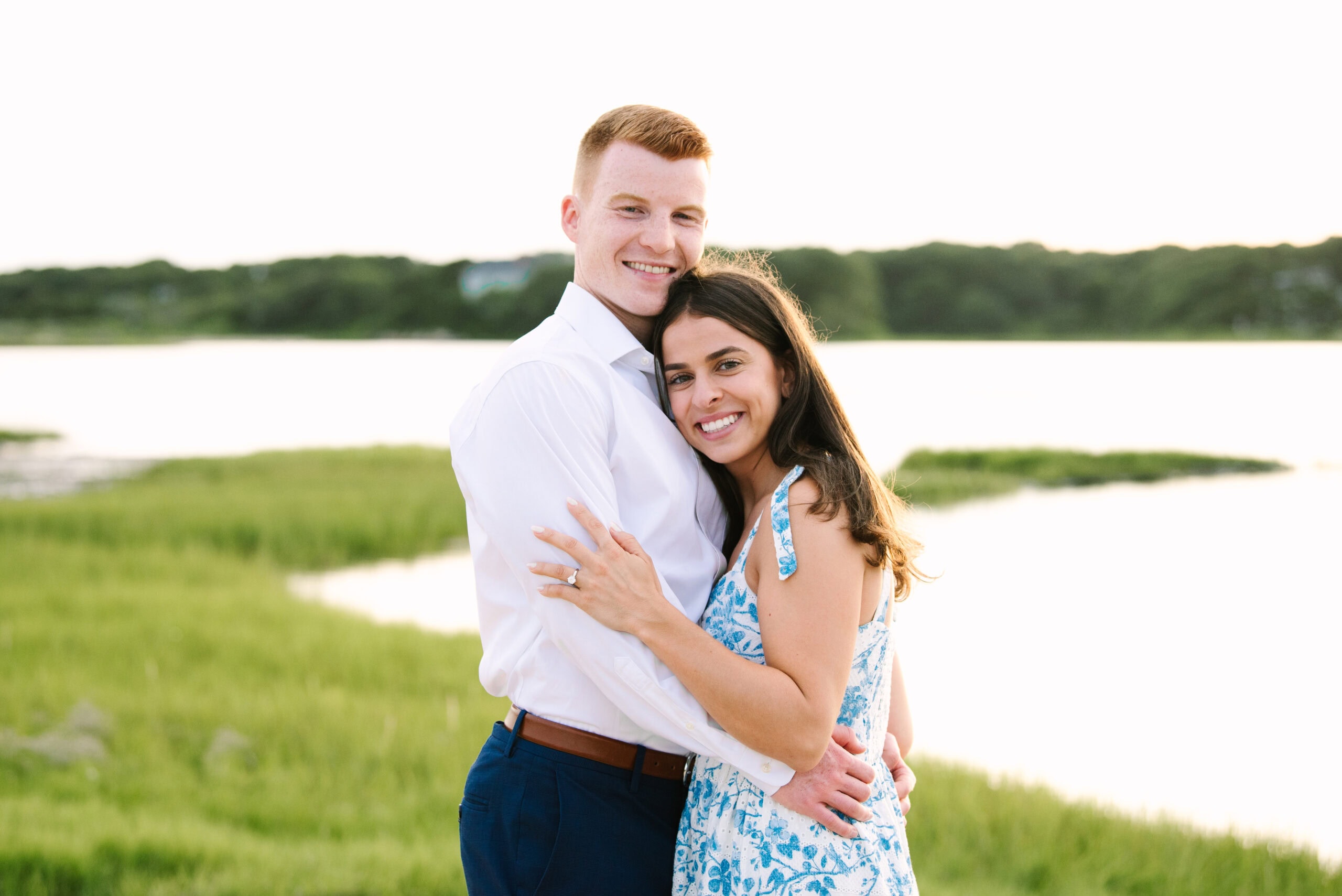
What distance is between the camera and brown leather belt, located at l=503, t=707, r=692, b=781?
240 centimetres

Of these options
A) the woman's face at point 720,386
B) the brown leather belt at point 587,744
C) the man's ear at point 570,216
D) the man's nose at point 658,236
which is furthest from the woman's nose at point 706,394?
the brown leather belt at point 587,744

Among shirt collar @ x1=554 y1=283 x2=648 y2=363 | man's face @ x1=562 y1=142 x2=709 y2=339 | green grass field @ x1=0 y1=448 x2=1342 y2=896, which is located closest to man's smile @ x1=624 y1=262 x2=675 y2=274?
man's face @ x1=562 y1=142 x2=709 y2=339

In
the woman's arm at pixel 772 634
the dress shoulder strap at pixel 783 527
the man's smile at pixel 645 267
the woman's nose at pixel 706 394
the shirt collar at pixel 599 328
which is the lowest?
the woman's arm at pixel 772 634

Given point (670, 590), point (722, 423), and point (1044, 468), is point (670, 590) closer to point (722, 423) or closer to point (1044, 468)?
point (722, 423)

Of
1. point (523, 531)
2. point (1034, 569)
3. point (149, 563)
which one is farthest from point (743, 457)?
point (1034, 569)

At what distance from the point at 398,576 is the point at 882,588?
13.2m

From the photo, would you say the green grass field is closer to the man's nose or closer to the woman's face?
the woman's face

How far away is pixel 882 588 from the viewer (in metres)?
2.48

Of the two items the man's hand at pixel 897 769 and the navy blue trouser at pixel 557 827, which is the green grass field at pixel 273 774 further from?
the navy blue trouser at pixel 557 827

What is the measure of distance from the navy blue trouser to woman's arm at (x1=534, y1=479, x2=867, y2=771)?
1.16ft

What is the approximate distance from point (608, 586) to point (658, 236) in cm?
99

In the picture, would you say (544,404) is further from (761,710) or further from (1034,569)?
(1034,569)

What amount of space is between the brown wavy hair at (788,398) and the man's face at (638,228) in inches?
2.7

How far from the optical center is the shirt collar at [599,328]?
2.63 meters
